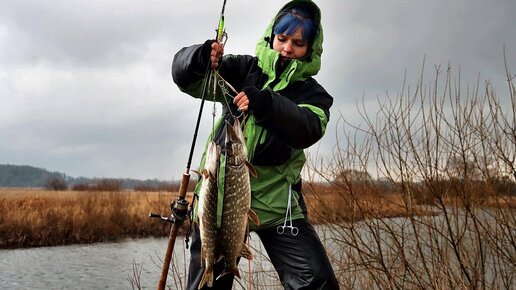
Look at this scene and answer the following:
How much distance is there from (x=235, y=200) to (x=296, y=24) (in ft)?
3.38

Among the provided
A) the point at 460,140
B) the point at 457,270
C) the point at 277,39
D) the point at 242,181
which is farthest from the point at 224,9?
the point at 457,270

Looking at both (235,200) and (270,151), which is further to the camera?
(270,151)

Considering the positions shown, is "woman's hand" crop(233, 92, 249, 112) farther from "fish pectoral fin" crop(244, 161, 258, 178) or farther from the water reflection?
the water reflection

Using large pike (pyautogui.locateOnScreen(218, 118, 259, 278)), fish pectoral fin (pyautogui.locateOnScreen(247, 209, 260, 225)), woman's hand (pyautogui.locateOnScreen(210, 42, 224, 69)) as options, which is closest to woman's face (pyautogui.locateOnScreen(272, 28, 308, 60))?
woman's hand (pyautogui.locateOnScreen(210, 42, 224, 69))

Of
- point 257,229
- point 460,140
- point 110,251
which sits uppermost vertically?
point 460,140

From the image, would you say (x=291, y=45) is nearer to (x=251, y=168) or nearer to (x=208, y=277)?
(x=251, y=168)

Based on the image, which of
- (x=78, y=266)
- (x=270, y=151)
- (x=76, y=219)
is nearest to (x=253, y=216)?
(x=270, y=151)

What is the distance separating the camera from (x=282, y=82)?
104 inches

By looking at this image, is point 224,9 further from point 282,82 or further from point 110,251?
point 110,251

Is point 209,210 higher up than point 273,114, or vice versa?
point 273,114

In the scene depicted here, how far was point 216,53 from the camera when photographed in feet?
8.04

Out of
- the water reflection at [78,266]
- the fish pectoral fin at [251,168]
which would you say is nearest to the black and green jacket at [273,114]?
the fish pectoral fin at [251,168]

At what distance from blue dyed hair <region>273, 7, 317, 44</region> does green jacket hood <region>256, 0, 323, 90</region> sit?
0.05m

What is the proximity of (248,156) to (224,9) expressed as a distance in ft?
3.00
